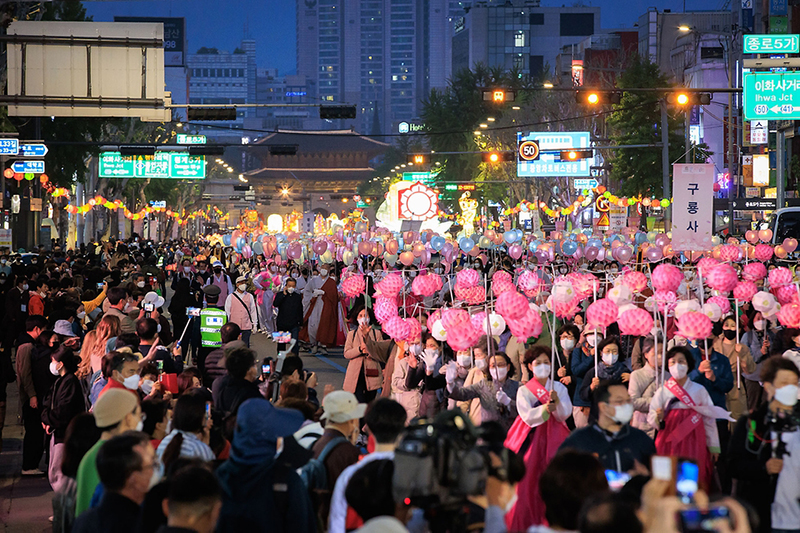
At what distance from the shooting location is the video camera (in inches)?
156

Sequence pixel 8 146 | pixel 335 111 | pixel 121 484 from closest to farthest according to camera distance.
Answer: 1. pixel 121 484
2. pixel 8 146
3. pixel 335 111

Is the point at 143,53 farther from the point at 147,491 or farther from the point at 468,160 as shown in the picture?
the point at 468,160

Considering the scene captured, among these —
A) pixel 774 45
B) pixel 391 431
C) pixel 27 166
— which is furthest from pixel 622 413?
pixel 27 166

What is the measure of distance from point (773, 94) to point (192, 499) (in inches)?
686

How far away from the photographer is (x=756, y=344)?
12.4 m

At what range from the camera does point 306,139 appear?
10869 centimetres

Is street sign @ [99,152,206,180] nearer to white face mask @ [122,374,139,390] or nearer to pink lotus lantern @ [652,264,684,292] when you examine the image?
pink lotus lantern @ [652,264,684,292]

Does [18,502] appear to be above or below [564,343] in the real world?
below

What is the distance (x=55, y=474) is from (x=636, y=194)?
119 feet

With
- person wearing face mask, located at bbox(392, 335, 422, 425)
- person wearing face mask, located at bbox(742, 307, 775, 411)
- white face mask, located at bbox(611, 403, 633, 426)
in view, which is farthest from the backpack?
person wearing face mask, located at bbox(742, 307, 775, 411)

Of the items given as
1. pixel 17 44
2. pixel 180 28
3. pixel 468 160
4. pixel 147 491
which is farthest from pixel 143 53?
pixel 180 28

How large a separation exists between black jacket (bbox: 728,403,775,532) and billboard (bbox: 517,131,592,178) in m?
31.6

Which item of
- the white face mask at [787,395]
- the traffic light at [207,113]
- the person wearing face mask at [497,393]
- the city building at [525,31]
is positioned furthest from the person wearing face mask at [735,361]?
the city building at [525,31]

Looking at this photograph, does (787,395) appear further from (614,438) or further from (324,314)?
(324,314)
